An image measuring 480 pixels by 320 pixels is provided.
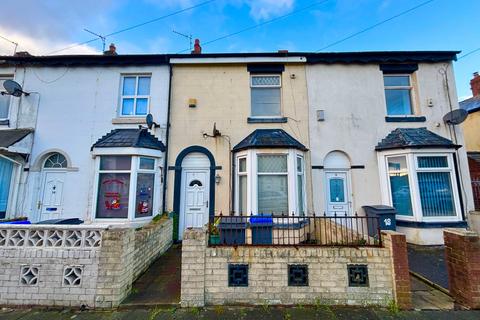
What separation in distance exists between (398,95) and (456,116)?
75.1 inches

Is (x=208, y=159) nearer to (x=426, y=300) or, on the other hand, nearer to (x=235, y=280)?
(x=235, y=280)

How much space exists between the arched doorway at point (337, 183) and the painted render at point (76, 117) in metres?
6.01

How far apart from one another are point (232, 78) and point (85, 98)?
548 centimetres

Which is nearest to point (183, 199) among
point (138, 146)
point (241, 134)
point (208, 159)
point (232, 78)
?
point (208, 159)

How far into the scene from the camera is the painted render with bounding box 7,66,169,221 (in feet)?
24.6

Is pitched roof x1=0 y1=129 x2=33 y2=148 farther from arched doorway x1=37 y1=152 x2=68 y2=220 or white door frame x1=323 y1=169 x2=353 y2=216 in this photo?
white door frame x1=323 y1=169 x2=353 y2=216

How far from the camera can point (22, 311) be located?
374 centimetres

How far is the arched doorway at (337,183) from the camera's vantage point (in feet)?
25.5

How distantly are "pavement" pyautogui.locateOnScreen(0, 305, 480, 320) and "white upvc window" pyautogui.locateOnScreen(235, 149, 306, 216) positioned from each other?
308cm

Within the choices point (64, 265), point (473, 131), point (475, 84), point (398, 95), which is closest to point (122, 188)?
point (64, 265)

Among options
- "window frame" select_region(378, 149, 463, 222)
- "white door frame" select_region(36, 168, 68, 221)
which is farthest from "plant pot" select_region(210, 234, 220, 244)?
"window frame" select_region(378, 149, 463, 222)

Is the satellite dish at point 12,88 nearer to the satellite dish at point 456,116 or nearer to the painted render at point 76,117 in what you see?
the painted render at point 76,117

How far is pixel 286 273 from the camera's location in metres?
3.90

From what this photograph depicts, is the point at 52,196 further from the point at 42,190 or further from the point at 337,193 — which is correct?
the point at 337,193
